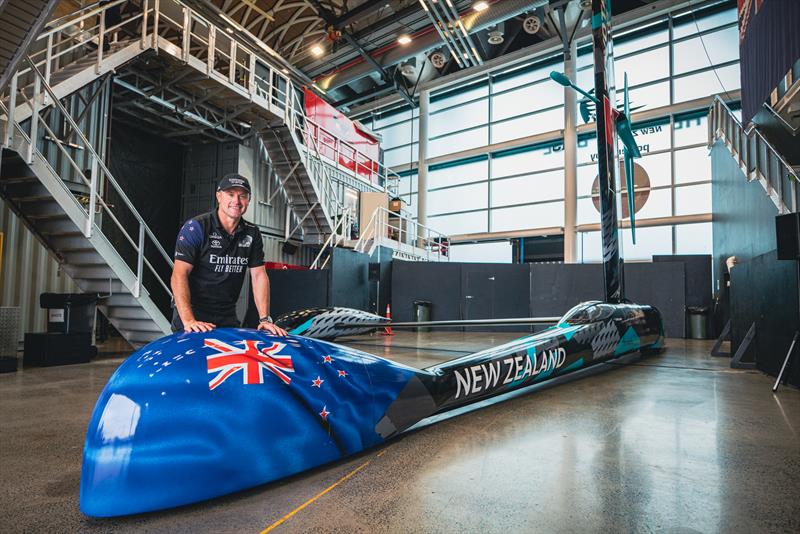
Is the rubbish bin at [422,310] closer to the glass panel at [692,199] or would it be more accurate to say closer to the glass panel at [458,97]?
the glass panel at [692,199]

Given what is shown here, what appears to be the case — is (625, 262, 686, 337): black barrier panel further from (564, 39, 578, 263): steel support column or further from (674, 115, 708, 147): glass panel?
(674, 115, 708, 147): glass panel

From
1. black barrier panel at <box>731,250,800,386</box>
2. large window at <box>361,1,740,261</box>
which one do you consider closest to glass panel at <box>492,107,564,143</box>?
large window at <box>361,1,740,261</box>

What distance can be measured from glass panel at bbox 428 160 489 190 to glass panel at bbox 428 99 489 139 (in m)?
1.90

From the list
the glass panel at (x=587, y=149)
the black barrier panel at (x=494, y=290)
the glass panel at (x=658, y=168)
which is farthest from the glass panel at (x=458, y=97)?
the black barrier panel at (x=494, y=290)

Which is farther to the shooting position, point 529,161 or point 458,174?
point 458,174

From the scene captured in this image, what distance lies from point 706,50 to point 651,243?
22.4 ft

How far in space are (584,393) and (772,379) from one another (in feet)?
7.88

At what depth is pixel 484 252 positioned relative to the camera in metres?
20.6

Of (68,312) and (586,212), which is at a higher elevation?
(586,212)

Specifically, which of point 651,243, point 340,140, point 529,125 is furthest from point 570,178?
point 340,140

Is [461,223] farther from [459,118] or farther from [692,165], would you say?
[692,165]

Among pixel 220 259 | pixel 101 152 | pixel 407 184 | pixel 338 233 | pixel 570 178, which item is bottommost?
pixel 220 259

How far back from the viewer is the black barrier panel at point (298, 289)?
1025 cm

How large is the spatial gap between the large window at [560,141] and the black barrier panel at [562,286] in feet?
19.0
